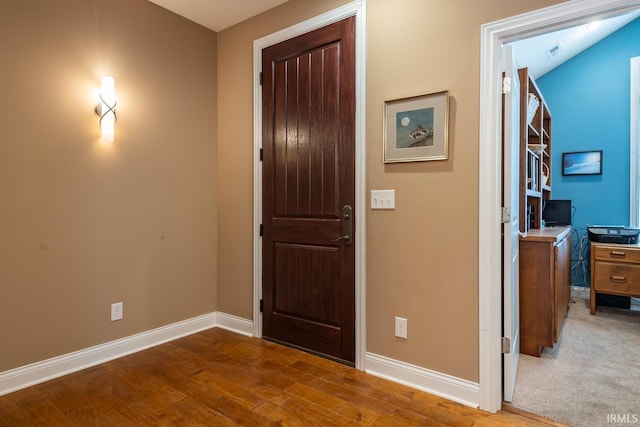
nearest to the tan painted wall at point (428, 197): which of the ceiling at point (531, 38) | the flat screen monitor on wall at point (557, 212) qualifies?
the ceiling at point (531, 38)

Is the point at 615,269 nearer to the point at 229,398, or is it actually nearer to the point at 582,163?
the point at 582,163

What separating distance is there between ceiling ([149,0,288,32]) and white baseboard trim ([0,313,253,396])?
8.31ft

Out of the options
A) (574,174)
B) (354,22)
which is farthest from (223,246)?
(574,174)

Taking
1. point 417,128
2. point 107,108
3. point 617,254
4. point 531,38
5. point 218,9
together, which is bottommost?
point 617,254

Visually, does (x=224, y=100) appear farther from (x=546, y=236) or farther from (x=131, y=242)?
(x=546, y=236)

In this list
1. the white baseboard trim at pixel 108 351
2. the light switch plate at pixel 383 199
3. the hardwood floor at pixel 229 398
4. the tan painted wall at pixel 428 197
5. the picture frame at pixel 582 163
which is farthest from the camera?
the picture frame at pixel 582 163

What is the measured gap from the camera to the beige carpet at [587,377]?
1.86 m

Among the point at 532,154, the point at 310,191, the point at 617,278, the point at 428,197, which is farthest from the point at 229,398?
the point at 617,278

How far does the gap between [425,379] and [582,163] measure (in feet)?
13.0

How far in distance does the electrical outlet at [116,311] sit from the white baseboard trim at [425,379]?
5.87 feet

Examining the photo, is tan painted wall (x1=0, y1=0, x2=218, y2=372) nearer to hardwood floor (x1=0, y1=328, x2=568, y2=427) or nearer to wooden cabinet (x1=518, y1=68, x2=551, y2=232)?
hardwood floor (x1=0, y1=328, x2=568, y2=427)

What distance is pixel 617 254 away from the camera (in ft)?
11.0

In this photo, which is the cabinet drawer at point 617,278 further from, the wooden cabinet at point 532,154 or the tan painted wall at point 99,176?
the tan painted wall at point 99,176

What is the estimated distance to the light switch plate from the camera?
2.20m
